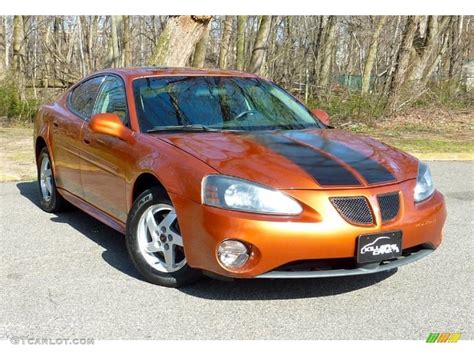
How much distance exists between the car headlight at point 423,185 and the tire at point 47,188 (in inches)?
138

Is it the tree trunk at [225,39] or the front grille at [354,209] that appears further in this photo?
the tree trunk at [225,39]

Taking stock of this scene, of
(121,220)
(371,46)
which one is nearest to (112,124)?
(121,220)

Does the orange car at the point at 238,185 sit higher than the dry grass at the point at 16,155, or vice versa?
the orange car at the point at 238,185

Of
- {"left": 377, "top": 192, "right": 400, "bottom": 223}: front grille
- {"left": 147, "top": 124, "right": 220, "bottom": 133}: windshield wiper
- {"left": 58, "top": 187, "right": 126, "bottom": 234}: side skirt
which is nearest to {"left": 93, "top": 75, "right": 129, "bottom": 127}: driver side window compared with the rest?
{"left": 147, "top": 124, "right": 220, "bottom": 133}: windshield wiper

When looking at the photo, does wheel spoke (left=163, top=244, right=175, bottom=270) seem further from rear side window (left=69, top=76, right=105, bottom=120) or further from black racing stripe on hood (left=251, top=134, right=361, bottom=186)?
rear side window (left=69, top=76, right=105, bottom=120)

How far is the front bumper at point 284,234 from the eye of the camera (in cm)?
340

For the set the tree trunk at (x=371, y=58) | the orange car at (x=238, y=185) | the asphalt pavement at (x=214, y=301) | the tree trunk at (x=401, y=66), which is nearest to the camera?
the asphalt pavement at (x=214, y=301)

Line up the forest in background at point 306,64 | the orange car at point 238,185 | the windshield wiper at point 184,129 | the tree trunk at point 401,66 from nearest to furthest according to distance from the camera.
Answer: the orange car at point 238,185 < the windshield wiper at point 184,129 < the forest in background at point 306,64 < the tree trunk at point 401,66

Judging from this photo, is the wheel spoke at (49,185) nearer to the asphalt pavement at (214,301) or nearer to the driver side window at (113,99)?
the asphalt pavement at (214,301)

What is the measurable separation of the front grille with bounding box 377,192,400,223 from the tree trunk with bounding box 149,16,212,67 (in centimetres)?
821

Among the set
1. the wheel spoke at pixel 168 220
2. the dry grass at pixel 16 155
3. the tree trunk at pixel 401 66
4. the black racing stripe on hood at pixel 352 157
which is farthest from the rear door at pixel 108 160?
the tree trunk at pixel 401 66

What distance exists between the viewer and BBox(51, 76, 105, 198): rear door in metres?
5.27

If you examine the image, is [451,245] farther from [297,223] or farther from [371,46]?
[371,46]
